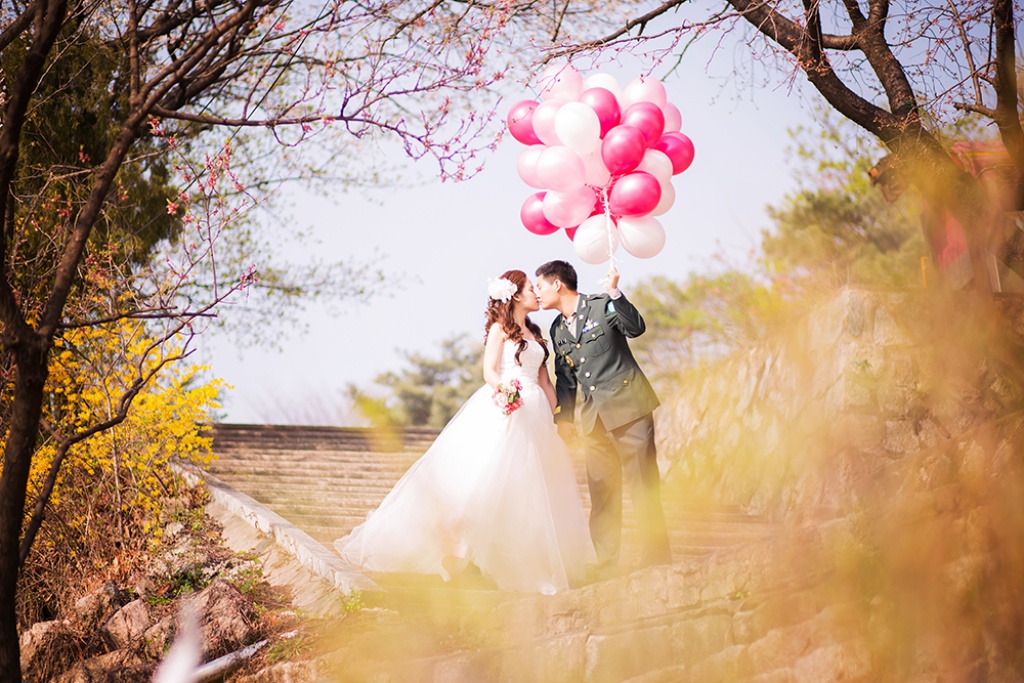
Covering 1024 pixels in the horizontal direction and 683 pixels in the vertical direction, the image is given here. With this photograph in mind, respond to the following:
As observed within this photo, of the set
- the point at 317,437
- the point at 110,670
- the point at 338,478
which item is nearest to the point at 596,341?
the point at 110,670

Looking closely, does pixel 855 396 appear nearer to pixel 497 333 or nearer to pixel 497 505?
pixel 497 333

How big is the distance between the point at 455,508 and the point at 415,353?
2432cm

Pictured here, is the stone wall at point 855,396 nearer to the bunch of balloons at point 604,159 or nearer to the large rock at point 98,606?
the bunch of balloons at point 604,159

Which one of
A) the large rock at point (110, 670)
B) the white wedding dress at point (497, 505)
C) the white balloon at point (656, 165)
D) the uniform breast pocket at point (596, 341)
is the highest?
the white balloon at point (656, 165)

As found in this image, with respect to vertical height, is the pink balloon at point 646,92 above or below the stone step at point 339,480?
above

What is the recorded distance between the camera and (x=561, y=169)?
5.44 metres

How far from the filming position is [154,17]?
389 inches

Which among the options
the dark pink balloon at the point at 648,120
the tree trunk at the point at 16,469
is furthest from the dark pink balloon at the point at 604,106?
the tree trunk at the point at 16,469

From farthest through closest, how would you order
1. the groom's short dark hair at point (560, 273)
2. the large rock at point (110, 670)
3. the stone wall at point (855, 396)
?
1. the stone wall at point (855, 396)
2. the groom's short dark hair at point (560, 273)
3. the large rock at point (110, 670)

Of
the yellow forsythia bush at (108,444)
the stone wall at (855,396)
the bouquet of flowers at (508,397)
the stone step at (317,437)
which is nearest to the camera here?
the bouquet of flowers at (508,397)

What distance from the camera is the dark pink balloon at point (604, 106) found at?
5598 mm

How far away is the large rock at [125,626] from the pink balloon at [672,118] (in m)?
4.53

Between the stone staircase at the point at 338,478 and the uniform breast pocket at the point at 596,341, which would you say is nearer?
the uniform breast pocket at the point at 596,341

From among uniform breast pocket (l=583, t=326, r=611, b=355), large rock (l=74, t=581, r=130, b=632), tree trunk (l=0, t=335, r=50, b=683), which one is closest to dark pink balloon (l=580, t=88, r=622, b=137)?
uniform breast pocket (l=583, t=326, r=611, b=355)
